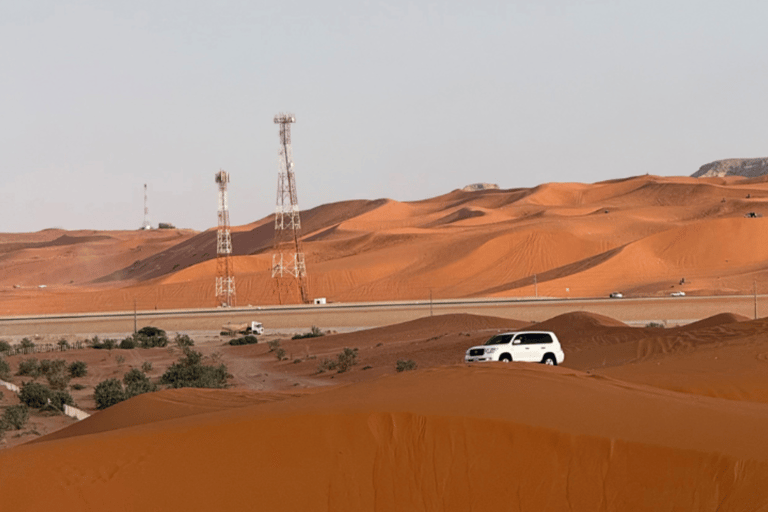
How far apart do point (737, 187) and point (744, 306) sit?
326ft

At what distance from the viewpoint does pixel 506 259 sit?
98.2m

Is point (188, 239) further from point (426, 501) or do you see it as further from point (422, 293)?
point (426, 501)

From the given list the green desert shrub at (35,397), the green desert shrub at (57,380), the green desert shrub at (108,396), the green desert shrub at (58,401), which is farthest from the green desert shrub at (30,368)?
the green desert shrub at (35,397)

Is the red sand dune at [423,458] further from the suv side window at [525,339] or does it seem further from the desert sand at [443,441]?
the suv side window at [525,339]

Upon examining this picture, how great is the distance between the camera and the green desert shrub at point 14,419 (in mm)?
19547

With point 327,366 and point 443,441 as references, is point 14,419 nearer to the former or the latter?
point 443,441

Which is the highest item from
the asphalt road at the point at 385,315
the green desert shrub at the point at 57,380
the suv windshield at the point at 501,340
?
the suv windshield at the point at 501,340

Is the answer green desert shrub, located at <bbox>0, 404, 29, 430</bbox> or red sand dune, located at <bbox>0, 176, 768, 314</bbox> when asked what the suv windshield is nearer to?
green desert shrub, located at <bbox>0, 404, 29, 430</bbox>

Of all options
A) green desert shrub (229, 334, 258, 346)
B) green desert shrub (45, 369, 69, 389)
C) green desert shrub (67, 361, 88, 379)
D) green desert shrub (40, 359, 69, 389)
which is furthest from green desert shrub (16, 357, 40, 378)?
Result: green desert shrub (229, 334, 258, 346)

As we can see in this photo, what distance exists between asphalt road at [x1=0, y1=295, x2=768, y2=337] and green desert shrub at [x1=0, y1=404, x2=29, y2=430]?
3654 centimetres

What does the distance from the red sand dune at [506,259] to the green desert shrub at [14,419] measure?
58.3 m

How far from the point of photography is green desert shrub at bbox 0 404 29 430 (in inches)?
770

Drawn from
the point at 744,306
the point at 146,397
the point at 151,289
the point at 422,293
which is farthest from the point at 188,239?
the point at 146,397

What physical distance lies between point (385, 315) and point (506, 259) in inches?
Answer: 1641
